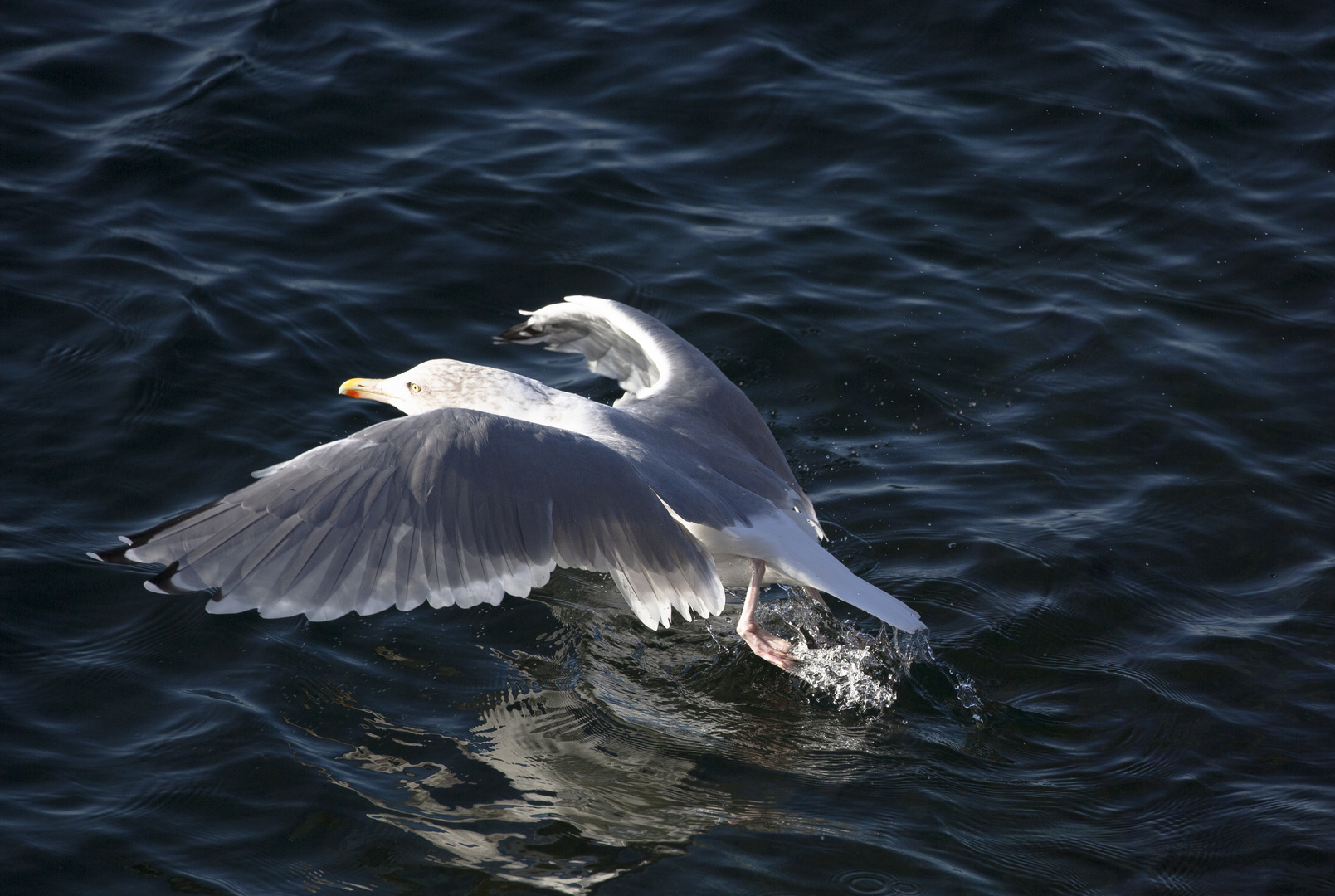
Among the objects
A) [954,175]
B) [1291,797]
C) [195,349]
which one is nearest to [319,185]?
[195,349]

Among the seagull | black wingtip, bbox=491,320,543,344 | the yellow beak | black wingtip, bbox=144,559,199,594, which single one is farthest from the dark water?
black wingtip, bbox=144,559,199,594

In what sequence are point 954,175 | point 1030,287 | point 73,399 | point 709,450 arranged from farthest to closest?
point 954,175 < point 1030,287 < point 73,399 < point 709,450

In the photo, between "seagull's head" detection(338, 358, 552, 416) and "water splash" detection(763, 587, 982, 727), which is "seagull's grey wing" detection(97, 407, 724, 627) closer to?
"water splash" detection(763, 587, 982, 727)

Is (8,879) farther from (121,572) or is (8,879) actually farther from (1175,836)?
(1175,836)

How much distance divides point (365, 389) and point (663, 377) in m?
1.38

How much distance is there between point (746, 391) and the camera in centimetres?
652

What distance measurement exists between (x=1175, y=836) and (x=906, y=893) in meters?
1.00

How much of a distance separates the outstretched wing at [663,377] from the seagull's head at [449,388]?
1.63ft

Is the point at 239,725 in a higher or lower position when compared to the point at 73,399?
lower

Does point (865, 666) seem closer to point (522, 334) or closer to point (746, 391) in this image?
point (746, 391)

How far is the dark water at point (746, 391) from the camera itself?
4008mm

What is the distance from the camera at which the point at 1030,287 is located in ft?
23.5

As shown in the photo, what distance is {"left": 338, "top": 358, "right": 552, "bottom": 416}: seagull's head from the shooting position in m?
5.40

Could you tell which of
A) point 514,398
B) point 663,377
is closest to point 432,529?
point 514,398
